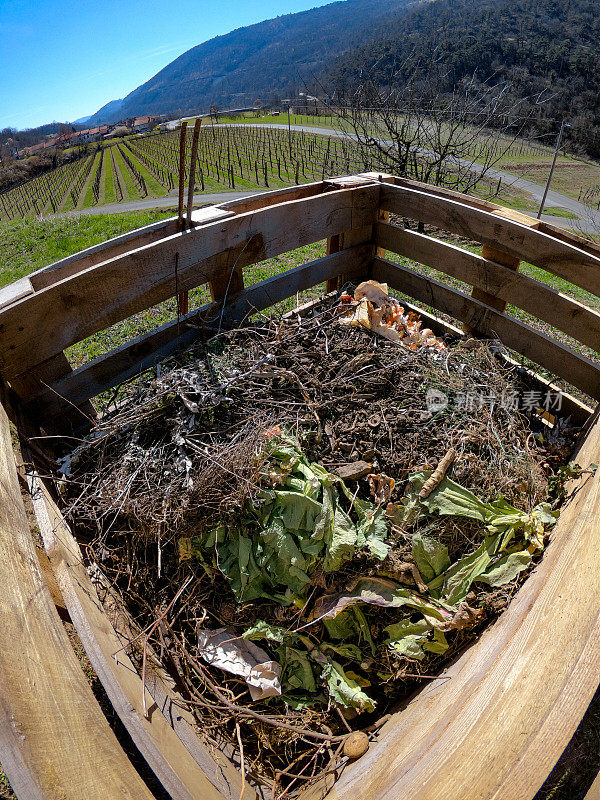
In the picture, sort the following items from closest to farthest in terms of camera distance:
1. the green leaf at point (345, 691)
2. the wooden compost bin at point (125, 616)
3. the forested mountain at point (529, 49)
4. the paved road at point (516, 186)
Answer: the wooden compost bin at point (125, 616) < the green leaf at point (345, 691) < the paved road at point (516, 186) < the forested mountain at point (529, 49)

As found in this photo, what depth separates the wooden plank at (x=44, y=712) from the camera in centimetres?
80

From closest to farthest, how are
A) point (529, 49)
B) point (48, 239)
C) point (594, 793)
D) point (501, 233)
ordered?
point (594, 793)
point (501, 233)
point (48, 239)
point (529, 49)

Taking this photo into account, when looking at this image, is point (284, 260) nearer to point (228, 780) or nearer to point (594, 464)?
point (594, 464)

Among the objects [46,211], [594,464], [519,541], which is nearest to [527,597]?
[519,541]

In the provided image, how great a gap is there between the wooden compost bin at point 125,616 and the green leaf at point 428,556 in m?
0.34

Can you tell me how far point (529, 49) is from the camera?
69.2 metres

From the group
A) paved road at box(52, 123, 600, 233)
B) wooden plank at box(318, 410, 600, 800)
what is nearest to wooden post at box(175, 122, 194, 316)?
wooden plank at box(318, 410, 600, 800)

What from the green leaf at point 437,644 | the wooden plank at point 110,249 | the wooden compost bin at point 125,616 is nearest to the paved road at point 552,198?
the wooden compost bin at point 125,616

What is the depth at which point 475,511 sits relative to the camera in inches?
79.0

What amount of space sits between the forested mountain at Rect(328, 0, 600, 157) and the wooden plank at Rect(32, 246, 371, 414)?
45.6 metres

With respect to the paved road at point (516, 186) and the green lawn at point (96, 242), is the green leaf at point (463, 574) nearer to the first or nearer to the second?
the green lawn at point (96, 242)

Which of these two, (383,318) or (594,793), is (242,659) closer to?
(594,793)

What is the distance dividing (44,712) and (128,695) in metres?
0.63

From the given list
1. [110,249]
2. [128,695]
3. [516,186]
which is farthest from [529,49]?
[128,695]
